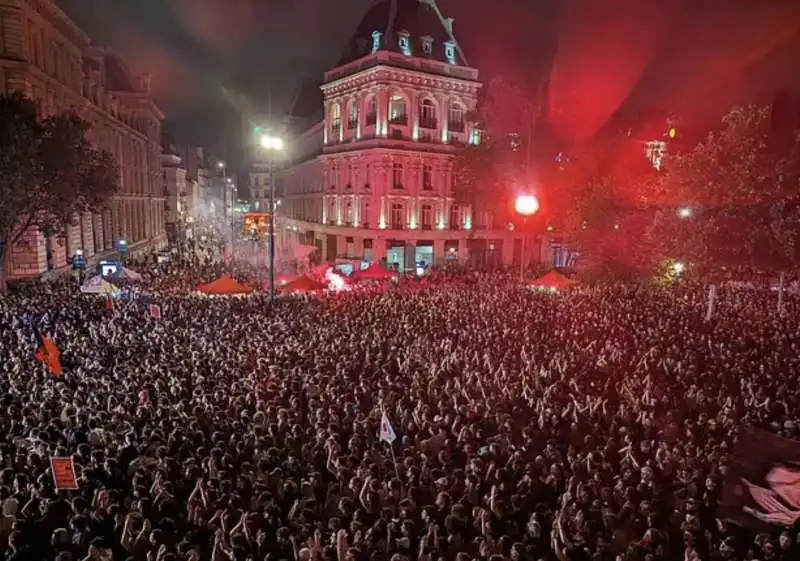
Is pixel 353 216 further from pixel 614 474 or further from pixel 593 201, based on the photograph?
pixel 614 474

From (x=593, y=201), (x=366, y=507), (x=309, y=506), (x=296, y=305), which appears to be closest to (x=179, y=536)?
(x=309, y=506)

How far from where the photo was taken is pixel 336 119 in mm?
46969

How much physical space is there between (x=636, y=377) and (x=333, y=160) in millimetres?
35986

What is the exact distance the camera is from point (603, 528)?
28.3 feet

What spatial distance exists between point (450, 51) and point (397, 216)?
1295 centimetres

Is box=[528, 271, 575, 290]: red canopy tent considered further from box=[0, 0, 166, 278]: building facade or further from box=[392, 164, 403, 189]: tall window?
box=[0, 0, 166, 278]: building facade

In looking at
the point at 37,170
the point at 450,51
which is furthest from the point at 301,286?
the point at 450,51

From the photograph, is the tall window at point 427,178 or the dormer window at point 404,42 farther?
the tall window at point 427,178

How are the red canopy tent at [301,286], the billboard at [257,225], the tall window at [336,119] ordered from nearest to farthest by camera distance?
the red canopy tent at [301,286] → the tall window at [336,119] → the billboard at [257,225]

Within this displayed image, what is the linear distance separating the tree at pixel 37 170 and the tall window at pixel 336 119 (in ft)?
67.5

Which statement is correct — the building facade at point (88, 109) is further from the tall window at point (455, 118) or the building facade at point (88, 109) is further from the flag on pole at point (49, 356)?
the tall window at point (455, 118)

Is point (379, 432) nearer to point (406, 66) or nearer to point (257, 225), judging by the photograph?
point (406, 66)

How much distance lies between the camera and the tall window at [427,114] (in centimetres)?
4294

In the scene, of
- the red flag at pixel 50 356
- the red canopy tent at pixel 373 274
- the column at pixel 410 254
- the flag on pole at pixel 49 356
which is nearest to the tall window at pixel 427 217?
the column at pixel 410 254
